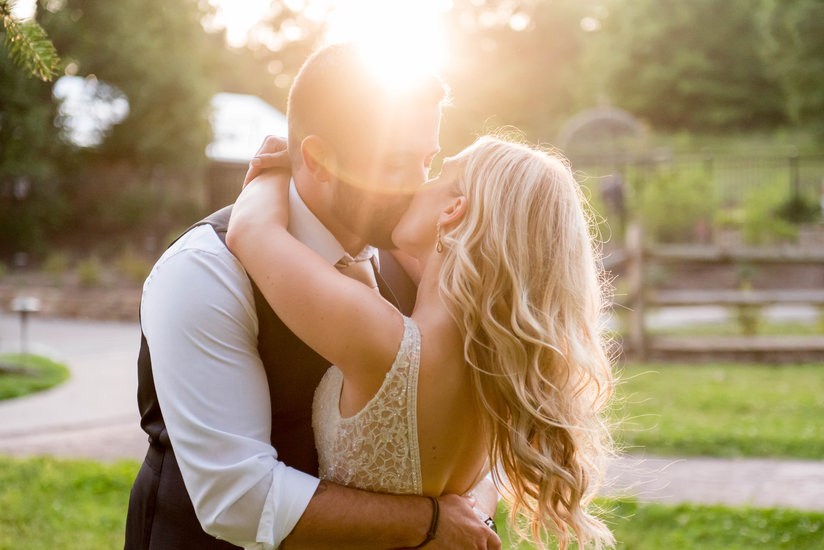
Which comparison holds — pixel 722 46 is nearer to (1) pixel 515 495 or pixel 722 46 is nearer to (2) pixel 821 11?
(2) pixel 821 11

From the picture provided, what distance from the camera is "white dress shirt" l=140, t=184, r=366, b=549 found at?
1.79 metres

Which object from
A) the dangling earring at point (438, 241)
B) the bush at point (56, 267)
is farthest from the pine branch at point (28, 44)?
the bush at point (56, 267)

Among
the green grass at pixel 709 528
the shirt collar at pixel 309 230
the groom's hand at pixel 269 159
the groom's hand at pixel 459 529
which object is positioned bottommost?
the green grass at pixel 709 528

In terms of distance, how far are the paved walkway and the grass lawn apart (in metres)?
0.28

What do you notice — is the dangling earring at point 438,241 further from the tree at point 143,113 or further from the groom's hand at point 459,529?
the tree at point 143,113

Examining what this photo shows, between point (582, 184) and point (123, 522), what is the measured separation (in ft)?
11.6

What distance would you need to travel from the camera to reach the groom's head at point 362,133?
212cm

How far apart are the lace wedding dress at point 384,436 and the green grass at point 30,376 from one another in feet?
23.6

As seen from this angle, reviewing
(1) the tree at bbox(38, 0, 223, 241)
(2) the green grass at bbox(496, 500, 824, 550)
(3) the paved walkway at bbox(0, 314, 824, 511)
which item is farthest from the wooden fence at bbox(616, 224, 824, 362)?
(1) the tree at bbox(38, 0, 223, 241)

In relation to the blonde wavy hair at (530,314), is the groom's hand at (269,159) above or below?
Answer: above

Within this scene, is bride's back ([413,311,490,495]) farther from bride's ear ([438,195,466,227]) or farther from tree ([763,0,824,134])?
tree ([763,0,824,134])

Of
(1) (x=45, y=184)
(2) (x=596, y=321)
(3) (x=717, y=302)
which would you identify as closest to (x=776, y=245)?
(3) (x=717, y=302)

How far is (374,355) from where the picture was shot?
183 cm

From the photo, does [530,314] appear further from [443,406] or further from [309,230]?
[309,230]
